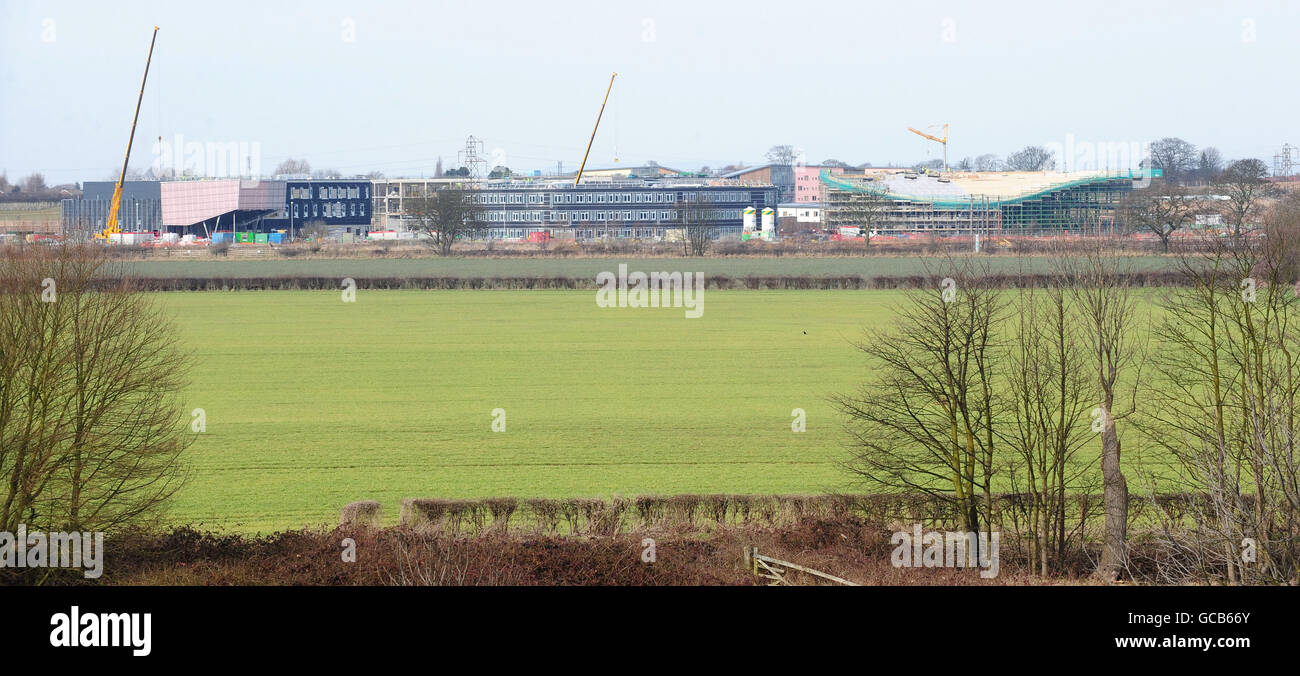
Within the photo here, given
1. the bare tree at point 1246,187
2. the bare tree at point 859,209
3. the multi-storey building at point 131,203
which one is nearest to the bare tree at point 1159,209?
the bare tree at point 1246,187

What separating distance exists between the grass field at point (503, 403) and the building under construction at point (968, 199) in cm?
9576

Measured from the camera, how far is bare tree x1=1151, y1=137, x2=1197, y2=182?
17575cm

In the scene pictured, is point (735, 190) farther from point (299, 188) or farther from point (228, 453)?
point (228, 453)

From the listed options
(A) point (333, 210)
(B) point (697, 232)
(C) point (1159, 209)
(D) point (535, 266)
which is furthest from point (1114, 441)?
(A) point (333, 210)

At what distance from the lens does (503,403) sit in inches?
1487

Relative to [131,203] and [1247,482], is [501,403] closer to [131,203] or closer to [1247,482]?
[1247,482]

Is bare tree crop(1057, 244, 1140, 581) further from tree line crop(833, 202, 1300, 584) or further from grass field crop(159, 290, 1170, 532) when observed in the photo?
grass field crop(159, 290, 1170, 532)

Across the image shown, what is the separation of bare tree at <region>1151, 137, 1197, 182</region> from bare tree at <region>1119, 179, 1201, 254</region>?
8534cm

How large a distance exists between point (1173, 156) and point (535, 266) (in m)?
121

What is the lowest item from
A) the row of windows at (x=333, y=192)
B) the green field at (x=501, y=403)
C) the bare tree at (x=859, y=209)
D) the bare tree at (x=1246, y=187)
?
the green field at (x=501, y=403)

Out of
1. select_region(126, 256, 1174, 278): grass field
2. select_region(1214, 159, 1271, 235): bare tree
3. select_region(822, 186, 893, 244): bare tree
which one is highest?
select_region(822, 186, 893, 244): bare tree

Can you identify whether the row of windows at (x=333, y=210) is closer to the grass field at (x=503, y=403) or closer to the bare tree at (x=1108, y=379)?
the grass field at (x=503, y=403)

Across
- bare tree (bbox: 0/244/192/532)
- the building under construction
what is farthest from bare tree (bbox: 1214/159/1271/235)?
the building under construction

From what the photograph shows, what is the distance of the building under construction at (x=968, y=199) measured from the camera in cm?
15688
